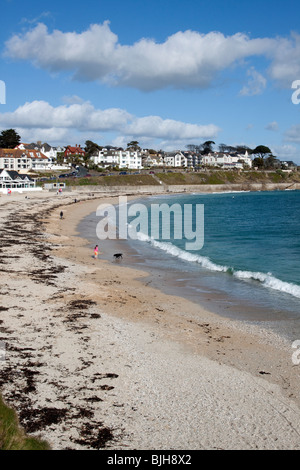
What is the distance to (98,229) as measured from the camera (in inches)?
1657

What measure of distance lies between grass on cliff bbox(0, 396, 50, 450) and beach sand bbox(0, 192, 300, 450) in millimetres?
264

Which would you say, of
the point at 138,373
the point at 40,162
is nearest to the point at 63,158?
the point at 40,162

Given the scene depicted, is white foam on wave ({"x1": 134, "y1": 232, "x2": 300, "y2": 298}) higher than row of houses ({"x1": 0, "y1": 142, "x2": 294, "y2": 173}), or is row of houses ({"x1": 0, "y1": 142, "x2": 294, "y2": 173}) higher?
row of houses ({"x1": 0, "y1": 142, "x2": 294, "y2": 173})

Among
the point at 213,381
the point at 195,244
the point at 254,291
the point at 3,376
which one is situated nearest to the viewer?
the point at 3,376

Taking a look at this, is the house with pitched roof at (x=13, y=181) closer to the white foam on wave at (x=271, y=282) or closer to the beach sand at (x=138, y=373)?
the white foam on wave at (x=271, y=282)

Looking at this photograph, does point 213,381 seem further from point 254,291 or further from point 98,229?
point 98,229

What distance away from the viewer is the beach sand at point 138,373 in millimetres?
7344

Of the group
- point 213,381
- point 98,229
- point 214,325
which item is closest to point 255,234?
point 98,229

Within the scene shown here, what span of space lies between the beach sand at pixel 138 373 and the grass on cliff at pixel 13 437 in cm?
26

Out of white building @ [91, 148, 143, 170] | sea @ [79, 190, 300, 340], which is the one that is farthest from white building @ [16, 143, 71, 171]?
sea @ [79, 190, 300, 340]

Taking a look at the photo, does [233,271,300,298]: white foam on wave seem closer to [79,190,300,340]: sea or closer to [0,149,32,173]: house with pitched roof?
[79,190,300,340]: sea

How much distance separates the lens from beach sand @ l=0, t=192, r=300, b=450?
734 centimetres

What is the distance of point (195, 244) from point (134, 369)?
23.6m

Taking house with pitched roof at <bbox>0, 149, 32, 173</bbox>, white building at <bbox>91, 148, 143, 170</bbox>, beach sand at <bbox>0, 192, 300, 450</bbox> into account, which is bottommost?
beach sand at <bbox>0, 192, 300, 450</bbox>
